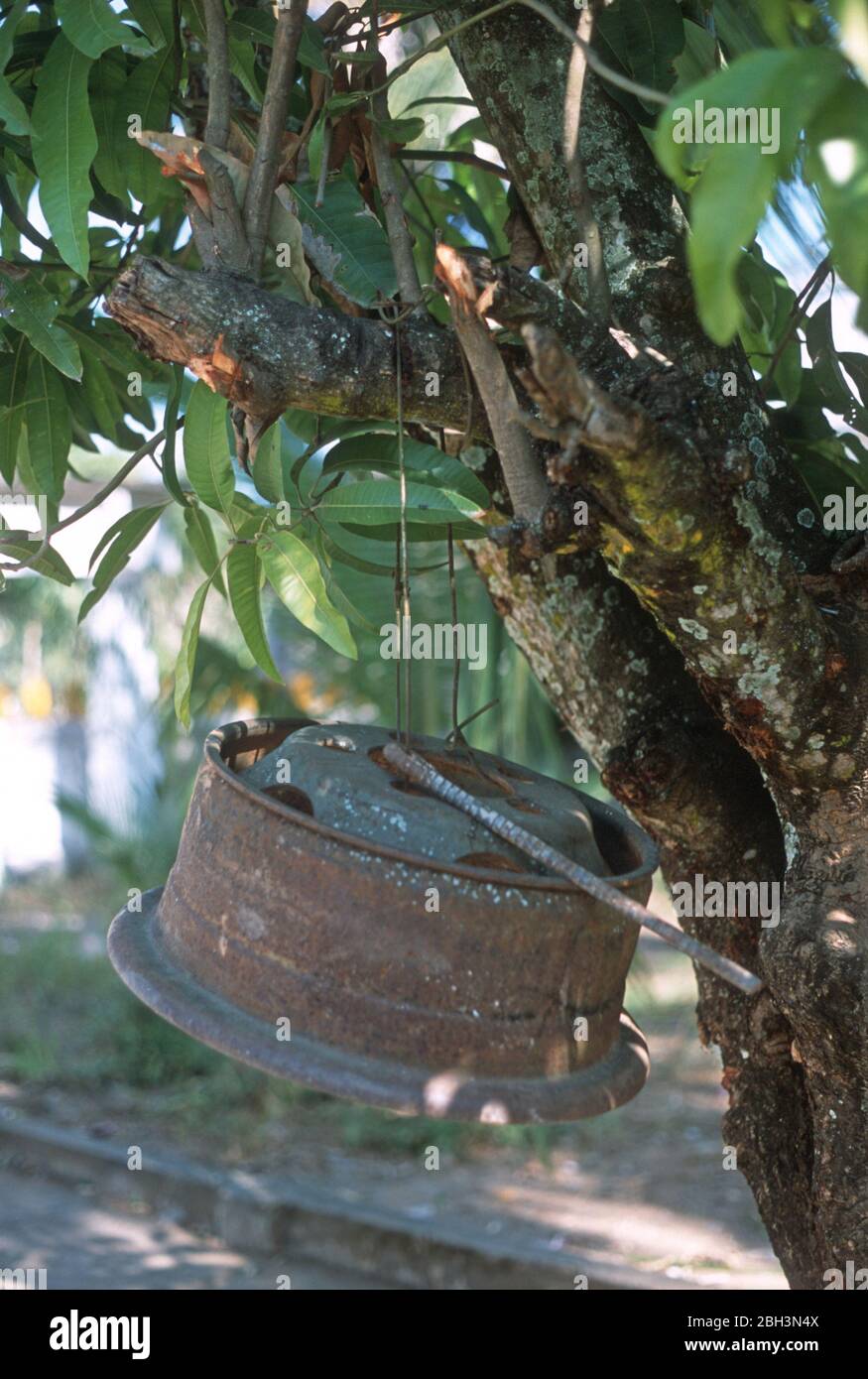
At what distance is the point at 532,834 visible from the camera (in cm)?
126

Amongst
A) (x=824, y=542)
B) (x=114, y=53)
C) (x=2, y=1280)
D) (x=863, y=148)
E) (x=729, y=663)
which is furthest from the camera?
(x=2, y=1280)

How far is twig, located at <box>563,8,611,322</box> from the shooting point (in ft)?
4.51

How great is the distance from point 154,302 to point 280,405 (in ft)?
0.57

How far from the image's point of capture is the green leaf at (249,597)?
4.91 ft

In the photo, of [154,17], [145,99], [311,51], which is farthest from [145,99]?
[311,51]

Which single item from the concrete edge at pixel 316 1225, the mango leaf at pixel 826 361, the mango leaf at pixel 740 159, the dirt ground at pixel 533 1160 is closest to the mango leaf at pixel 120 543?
the mango leaf at pixel 826 361

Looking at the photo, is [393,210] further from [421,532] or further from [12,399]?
[12,399]

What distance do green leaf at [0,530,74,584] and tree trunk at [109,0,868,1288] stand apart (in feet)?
1.15

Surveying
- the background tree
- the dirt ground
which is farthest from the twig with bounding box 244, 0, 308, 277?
the dirt ground

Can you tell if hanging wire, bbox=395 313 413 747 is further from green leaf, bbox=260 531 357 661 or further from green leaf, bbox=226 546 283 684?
green leaf, bbox=226 546 283 684

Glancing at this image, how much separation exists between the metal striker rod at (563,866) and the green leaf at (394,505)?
0.80ft
